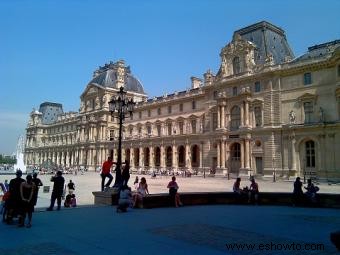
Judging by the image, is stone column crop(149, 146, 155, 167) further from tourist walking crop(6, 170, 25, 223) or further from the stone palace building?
tourist walking crop(6, 170, 25, 223)

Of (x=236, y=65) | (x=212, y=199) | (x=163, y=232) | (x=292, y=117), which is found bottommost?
(x=163, y=232)

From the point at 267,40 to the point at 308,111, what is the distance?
550 inches

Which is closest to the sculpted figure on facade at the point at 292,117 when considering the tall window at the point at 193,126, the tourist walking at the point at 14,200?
the tall window at the point at 193,126

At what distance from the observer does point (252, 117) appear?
4503cm

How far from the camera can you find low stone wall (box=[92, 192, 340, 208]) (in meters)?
15.2

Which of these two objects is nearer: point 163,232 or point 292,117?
point 163,232

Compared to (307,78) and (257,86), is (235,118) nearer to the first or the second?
(257,86)

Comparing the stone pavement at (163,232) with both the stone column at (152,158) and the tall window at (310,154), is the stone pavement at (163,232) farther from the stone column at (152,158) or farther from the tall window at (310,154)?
the stone column at (152,158)

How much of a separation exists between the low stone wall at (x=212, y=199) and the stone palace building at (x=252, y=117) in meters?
23.1

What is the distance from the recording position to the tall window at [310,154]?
127 feet

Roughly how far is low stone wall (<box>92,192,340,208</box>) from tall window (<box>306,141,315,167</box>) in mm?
24613

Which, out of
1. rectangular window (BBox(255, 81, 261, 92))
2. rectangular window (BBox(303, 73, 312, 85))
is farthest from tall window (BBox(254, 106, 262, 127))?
rectangular window (BBox(303, 73, 312, 85))

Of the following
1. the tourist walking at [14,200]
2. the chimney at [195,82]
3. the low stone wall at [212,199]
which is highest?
the chimney at [195,82]

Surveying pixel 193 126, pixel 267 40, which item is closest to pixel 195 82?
pixel 193 126
